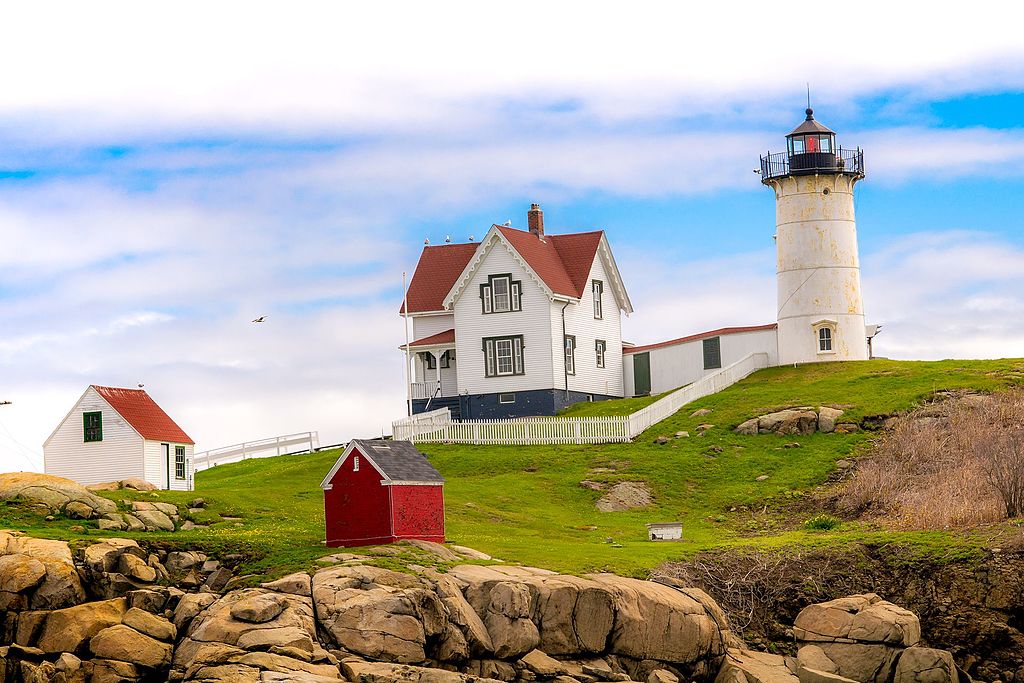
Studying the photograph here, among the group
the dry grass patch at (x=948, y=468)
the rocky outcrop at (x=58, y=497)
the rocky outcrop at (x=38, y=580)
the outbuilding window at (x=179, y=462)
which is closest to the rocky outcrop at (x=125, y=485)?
the outbuilding window at (x=179, y=462)

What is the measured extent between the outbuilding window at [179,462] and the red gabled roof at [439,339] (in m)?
18.5

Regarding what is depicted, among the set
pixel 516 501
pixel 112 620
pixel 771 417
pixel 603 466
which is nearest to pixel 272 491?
pixel 516 501

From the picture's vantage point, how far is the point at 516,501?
47.8m

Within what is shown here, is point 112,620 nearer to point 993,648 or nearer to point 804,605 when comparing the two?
point 804,605

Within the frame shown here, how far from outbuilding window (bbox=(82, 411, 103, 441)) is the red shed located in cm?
1282

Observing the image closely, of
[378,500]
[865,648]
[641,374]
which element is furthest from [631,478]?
[641,374]

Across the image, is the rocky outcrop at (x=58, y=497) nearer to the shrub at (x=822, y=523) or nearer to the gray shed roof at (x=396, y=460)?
the gray shed roof at (x=396, y=460)

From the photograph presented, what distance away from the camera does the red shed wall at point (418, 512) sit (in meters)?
36.4

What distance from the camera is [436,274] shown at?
6794 cm

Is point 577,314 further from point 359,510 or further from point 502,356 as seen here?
point 359,510

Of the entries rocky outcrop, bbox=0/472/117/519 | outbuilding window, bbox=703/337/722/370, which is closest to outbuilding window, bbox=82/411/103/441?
rocky outcrop, bbox=0/472/117/519

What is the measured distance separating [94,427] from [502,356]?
817 inches

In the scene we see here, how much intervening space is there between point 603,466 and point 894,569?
53.6ft

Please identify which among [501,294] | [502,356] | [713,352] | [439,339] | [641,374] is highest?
[501,294]
